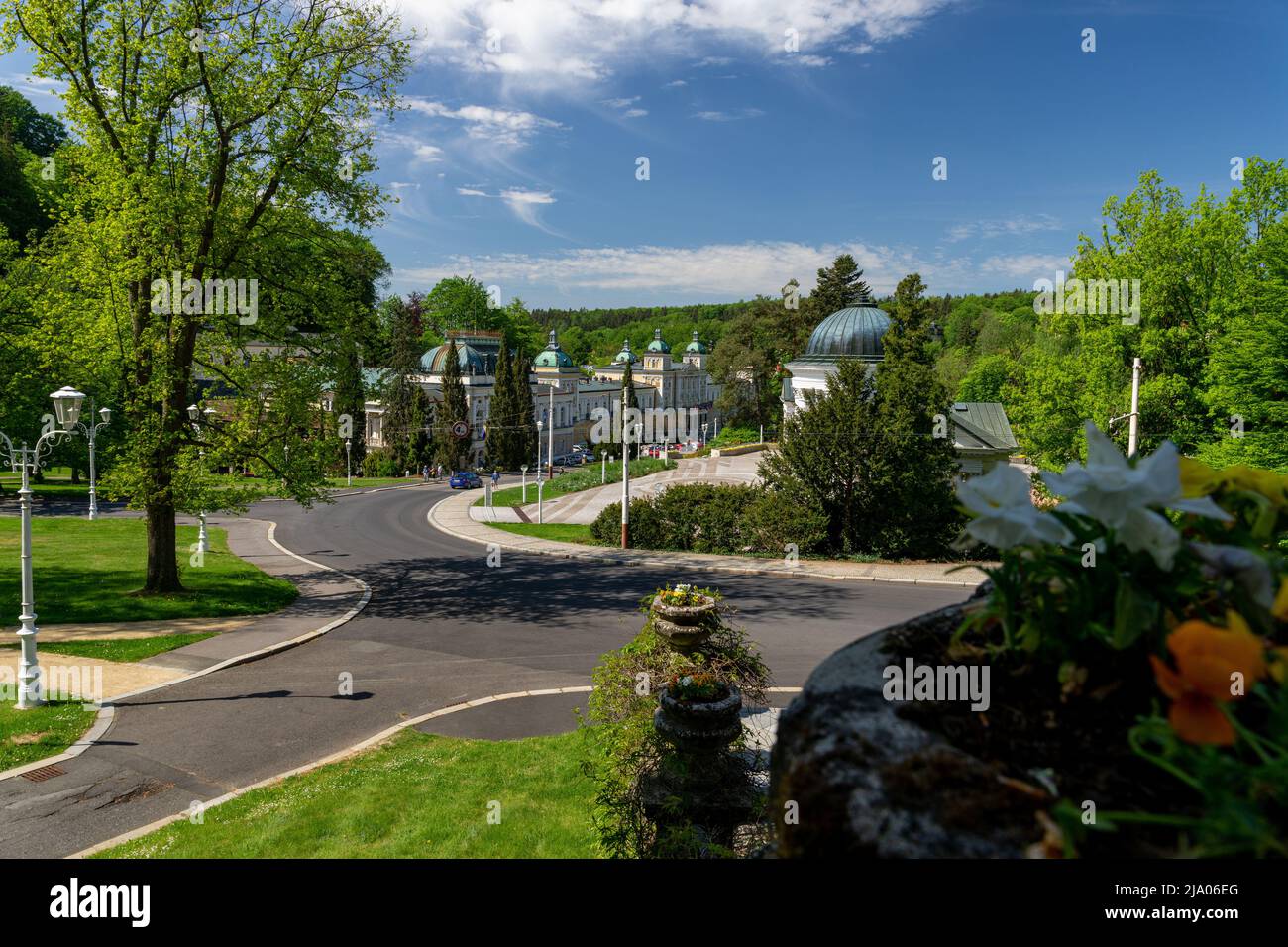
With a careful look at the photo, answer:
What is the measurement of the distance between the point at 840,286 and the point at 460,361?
131 ft

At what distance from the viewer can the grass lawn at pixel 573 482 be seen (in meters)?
52.1

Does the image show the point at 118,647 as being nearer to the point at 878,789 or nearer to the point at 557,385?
the point at 878,789

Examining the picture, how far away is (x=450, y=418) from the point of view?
71500mm

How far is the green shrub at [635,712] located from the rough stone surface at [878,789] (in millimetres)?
6686

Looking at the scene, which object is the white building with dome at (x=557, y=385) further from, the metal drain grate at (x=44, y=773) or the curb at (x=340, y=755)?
the metal drain grate at (x=44, y=773)

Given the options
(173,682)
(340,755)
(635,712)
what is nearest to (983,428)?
(635,712)

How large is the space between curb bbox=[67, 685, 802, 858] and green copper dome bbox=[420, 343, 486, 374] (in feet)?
233

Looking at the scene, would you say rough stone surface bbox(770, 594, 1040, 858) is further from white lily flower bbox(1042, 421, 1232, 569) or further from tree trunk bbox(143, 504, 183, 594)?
tree trunk bbox(143, 504, 183, 594)

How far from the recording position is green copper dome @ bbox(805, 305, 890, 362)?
45.0 meters

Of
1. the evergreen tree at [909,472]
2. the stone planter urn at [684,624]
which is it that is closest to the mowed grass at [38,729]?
the stone planter urn at [684,624]

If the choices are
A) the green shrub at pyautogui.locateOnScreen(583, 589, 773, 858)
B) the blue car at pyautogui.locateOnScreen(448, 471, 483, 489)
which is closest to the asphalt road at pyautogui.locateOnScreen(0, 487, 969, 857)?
the green shrub at pyautogui.locateOnScreen(583, 589, 773, 858)
